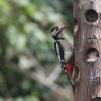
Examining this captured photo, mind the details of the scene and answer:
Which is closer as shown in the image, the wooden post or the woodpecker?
the wooden post

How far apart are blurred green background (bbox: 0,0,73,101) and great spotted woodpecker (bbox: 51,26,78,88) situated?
73.5 inches

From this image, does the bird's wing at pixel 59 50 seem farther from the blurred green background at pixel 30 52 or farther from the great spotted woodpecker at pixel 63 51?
the blurred green background at pixel 30 52

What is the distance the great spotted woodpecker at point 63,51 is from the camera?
4934 mm

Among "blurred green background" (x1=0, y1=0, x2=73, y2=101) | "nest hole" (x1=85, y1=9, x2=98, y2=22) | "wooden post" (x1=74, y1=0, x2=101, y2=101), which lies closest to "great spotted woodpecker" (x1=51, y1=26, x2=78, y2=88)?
"wooden post" (x1=74, y1=0, x2=101, y2=101)

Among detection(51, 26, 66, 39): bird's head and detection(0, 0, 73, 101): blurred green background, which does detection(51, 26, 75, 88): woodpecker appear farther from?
detection(0, 0, 73, 101): blurred green background

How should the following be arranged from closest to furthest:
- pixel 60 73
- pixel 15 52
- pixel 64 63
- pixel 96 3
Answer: pixel 96 3, pixel 64 63, pixel 15 52, pixel 60 73

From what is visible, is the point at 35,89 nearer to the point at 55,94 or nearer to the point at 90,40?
the point at 55,94

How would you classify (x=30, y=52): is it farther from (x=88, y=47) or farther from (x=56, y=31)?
(x=88, y=47)

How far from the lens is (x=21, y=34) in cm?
696

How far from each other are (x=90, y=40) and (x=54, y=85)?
3451 millimetres

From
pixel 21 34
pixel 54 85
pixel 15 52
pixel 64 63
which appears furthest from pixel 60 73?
pixel 64 63

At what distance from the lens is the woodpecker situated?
4.93 m

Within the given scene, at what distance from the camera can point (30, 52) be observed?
25.1 ft

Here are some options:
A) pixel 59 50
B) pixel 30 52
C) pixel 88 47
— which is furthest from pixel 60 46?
pixel 30 52
